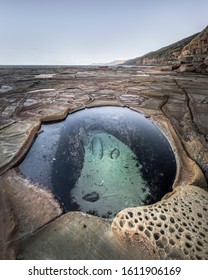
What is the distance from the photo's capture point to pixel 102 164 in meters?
4.95

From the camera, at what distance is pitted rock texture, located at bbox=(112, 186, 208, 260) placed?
8.20ft

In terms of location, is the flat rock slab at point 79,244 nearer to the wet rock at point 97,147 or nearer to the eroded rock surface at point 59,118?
the eroded rock surface at point 59,118

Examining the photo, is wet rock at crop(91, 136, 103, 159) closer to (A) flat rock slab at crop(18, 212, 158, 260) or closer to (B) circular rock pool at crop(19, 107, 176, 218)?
(B) circular rock pool at crop(19, 107, 176, 218)

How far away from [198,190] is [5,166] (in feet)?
12.7

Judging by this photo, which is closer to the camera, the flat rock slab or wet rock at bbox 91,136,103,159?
the flat rock slab

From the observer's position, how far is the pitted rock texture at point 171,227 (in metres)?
2.50

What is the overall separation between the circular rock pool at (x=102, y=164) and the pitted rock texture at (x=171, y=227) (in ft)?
2.16

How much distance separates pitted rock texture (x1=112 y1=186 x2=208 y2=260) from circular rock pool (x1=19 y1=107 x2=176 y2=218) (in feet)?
2.16

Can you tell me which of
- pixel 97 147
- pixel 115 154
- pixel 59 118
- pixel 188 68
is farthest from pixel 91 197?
pixel 188 68

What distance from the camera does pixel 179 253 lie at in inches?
97.3

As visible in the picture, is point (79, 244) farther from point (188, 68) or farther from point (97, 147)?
point (188, 68)

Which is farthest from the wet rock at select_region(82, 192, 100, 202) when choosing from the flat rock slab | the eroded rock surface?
the flat rock slab
